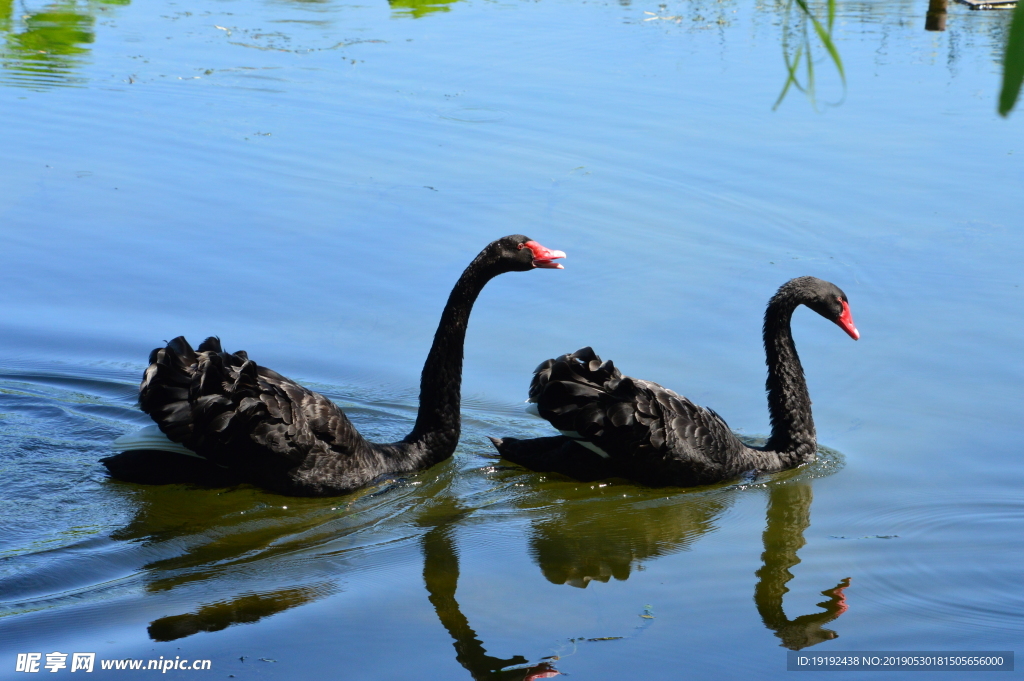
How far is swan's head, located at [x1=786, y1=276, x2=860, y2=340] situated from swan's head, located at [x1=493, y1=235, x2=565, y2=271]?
1534 mm

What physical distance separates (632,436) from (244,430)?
1834mm

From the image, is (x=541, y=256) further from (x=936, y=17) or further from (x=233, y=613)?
(x=936, y=17)

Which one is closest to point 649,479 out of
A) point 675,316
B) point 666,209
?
point 675,316

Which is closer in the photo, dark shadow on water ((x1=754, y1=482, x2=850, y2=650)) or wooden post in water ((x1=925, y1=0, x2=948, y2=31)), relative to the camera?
dark shadow on water ((x1=754, y1=482, x2=850, y2=650))

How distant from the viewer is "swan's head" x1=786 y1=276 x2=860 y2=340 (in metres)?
5.86

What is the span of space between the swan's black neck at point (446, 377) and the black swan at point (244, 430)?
0.17 meters

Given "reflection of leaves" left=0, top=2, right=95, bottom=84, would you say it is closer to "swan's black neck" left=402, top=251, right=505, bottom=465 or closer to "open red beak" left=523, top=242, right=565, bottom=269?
"swan's black neck" left=402, top=251, right=505, bottom=465

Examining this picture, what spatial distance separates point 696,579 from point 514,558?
2.47 ft

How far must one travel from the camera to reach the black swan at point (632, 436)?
5188mm

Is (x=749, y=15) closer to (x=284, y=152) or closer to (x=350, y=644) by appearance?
(x=284, y=152)

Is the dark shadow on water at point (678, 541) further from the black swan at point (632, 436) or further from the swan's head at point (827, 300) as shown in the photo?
the swan's head at point (827, 300)

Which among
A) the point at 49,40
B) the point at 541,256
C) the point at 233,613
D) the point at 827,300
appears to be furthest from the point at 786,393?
the point at 49,40

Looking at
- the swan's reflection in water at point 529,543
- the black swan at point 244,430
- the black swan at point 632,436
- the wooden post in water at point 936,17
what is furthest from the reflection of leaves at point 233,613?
the wooden post in water at point 936,17

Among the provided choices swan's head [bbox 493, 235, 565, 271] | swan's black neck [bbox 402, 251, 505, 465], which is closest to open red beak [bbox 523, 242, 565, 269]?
swan's head [bbox 493, 235, 565, 271]
